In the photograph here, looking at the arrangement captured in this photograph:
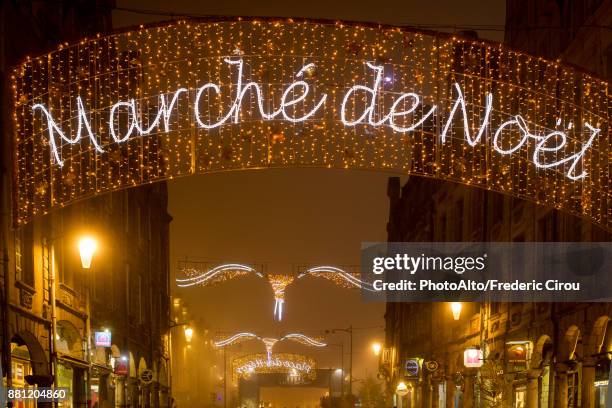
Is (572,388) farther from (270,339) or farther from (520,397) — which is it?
(270,339)

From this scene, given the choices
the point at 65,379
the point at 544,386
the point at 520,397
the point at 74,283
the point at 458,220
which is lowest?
the point at 520,397

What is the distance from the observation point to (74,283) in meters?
25.6

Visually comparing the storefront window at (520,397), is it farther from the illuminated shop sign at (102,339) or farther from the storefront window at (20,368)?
the storefront window at (20,368)

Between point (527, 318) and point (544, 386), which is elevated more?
point (527, 318)

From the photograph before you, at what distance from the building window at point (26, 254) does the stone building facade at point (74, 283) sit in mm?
26

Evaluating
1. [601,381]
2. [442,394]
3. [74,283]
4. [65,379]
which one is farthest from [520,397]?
[74,283]

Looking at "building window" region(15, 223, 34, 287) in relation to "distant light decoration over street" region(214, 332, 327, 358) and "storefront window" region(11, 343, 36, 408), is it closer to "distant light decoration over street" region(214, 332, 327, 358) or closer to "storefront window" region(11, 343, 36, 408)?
"storefront window" region(11, 343, 36, 408)

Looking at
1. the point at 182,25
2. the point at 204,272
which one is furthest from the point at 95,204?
the point at 182,25

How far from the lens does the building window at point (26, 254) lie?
19.4m

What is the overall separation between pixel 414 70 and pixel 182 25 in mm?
4064

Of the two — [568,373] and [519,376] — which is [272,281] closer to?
[519,376]

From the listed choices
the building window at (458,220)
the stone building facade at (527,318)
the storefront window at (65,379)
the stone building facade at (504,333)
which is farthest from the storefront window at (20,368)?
the building window at (458,220)

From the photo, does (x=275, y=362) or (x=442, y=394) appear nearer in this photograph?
(x=442, y=394)

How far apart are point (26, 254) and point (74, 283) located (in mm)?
5370
